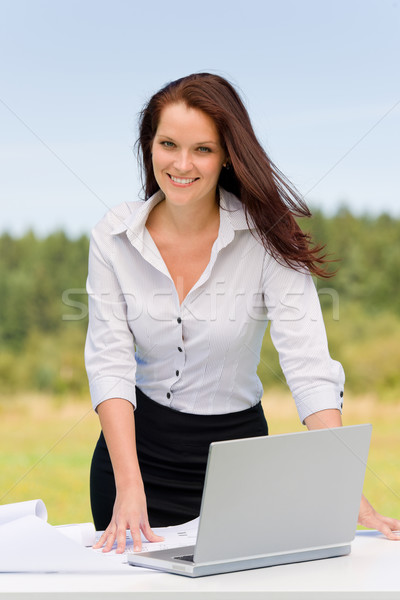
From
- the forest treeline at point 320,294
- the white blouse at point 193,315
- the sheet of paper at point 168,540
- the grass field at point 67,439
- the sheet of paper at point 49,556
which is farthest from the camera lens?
the forest treeline at point 320,294

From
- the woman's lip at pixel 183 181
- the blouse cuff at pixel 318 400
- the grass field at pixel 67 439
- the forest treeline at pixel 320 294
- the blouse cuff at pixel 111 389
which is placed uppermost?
the woman's lip at pixel 183 181

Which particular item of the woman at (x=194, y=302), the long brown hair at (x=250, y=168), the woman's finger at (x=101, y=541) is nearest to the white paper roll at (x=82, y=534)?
the woman's finger at (x=101, y=541)

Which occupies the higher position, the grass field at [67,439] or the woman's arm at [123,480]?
the woman's arm at [123,480]

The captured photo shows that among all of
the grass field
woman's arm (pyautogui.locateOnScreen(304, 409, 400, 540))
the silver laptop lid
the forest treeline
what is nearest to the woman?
woman's arm (pyautogui.locateOnScreen(304, 409, 400, 540))

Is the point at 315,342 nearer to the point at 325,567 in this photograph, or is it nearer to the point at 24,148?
the point at 325,567

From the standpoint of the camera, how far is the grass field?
8.09 meters

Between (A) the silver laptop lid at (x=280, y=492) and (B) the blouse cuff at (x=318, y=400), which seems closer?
(A) the silver laptop lid at (x=280, y=492)

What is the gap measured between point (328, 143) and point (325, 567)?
668 centimetres

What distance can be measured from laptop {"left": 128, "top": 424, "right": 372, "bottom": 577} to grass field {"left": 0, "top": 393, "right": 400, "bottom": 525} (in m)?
7.03

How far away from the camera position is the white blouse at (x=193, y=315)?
1.71m

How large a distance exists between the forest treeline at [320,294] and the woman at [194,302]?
6.77 meters

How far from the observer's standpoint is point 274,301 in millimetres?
1743

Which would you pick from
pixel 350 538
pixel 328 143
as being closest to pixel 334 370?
pixel 350 538

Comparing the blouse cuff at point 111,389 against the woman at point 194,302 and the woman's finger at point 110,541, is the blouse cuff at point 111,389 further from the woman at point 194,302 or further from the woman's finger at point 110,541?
the woman's finger at point 110,541
